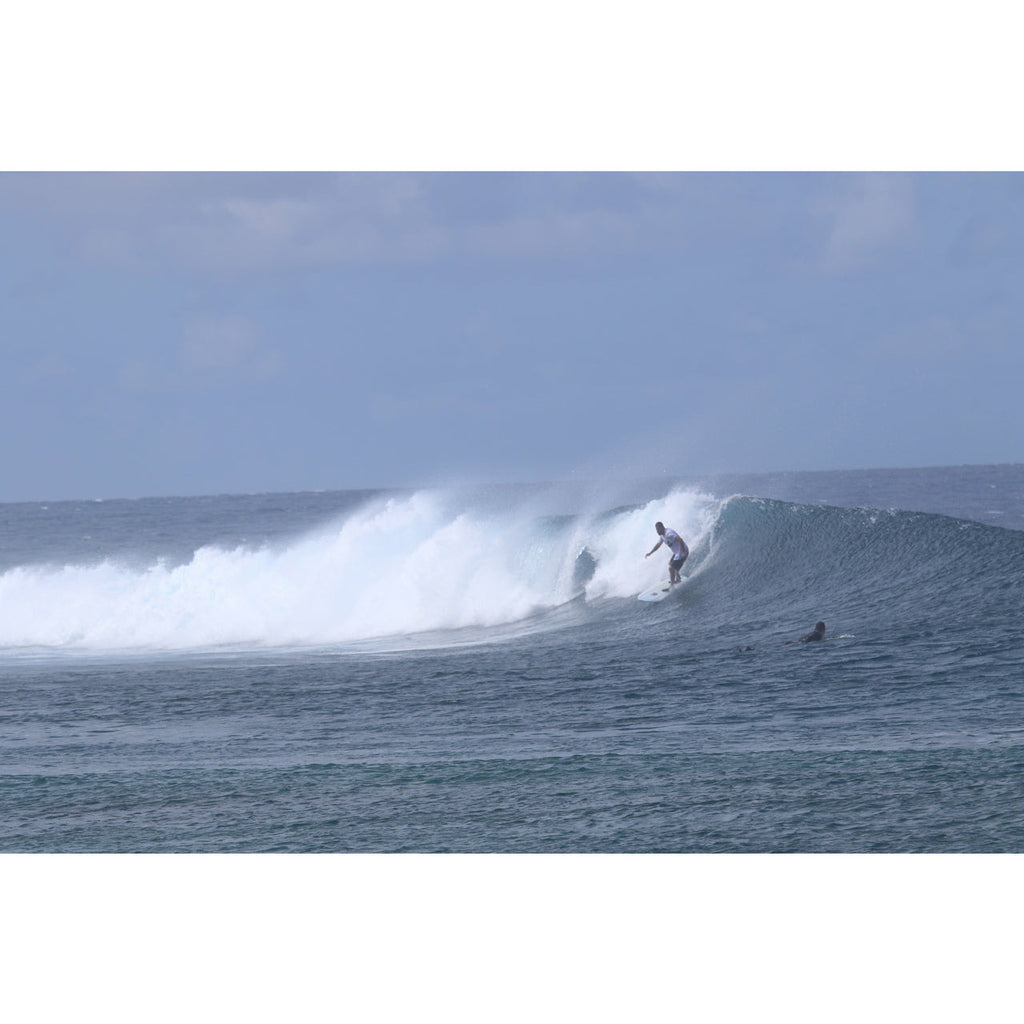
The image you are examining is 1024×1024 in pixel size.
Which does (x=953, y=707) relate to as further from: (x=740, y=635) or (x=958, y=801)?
(x=740, y=635)

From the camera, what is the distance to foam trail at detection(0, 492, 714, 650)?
18.5 m

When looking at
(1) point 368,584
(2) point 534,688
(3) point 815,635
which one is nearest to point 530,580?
(1) point 368,584

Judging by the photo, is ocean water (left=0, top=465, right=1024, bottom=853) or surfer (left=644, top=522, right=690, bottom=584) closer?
ocean water (left=0, top=465, right=1024, bottom=853)

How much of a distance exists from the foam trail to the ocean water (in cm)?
6

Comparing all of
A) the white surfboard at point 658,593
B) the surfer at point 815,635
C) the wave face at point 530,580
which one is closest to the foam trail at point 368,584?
the wave face at point 530,580

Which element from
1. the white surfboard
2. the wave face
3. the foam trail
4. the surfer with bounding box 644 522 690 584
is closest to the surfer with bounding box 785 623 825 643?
the wave face

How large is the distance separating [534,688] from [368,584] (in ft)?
28.4

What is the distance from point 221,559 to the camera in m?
22.3

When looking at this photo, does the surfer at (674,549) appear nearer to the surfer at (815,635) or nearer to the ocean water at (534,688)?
the ocean water at (534,688)

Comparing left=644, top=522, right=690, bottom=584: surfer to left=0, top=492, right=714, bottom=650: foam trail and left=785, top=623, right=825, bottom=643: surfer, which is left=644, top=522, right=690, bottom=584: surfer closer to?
left=0, top=492, right=714, bottom=650: foam trail

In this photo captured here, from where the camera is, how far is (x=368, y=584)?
19922 mm

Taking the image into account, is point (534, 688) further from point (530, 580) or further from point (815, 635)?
point (530, 580)

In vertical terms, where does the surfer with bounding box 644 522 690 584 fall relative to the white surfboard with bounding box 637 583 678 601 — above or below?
above
